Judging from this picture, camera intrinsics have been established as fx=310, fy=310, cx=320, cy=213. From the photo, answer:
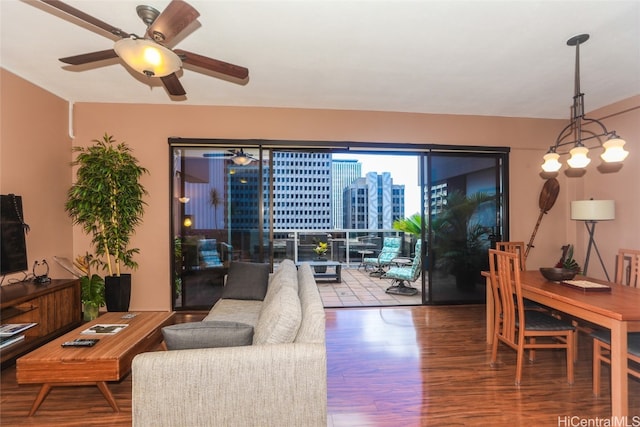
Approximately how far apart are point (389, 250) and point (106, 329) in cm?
553

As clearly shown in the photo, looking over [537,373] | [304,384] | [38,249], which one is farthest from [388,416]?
[38,249]

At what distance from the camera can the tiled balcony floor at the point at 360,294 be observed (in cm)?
479

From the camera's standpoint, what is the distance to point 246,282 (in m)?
3.36

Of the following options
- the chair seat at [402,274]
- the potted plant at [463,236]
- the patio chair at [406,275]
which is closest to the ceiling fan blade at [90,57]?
the potted plant at [463,236]

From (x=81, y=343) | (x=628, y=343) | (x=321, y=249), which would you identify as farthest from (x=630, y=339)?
(x=321, y=249)

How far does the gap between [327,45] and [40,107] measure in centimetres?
335

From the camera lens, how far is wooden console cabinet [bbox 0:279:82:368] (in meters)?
2.65

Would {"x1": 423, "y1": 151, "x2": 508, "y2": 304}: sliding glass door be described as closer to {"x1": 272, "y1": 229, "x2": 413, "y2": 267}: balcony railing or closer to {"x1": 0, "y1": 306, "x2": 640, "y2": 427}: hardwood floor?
{"x1": 0, "y1": 306, "x2": 640, "y2": 427}: hardwood floor

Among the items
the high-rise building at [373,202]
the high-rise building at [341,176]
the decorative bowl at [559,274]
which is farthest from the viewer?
the high-rise building at [341,176]

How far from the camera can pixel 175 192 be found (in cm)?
422

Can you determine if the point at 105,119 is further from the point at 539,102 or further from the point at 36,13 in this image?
the point at 539,102

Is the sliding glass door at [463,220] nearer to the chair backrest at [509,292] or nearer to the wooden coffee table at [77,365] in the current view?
the chair backrest at [509,292]

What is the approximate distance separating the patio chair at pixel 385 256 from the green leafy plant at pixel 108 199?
4.63m

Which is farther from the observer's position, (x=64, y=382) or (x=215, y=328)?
(x=64, y=382)
